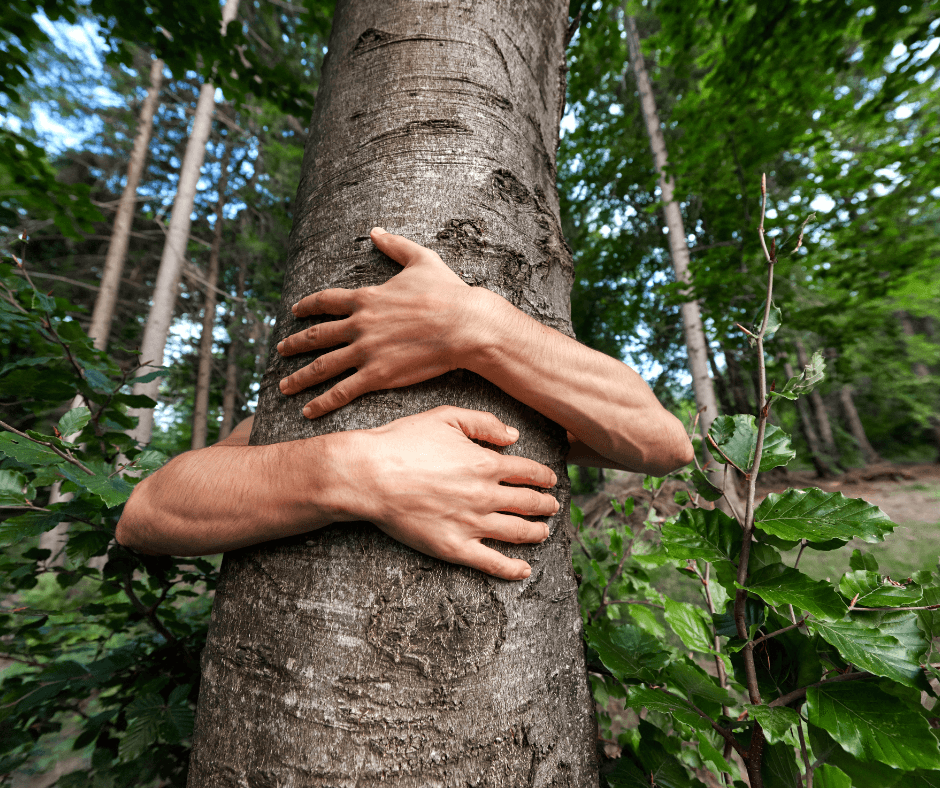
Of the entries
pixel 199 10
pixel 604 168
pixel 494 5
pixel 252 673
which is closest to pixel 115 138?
pixel 199 10

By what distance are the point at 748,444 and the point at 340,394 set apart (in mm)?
965

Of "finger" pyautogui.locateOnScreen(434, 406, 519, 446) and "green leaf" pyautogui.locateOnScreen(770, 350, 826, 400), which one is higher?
"green leaf" pyautogui.locateOnScreen(770, 350, 826, 400)

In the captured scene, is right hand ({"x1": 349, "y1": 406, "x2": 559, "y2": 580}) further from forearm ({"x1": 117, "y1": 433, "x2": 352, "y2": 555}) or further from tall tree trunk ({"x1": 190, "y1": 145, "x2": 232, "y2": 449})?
tall tree trunk ({"x1": 190, "y1": 145, "x2": 232, "y2": 449})

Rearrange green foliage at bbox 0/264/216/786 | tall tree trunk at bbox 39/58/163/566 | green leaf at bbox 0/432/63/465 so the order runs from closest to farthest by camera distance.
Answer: green leaf at bbox 0/432/63/465 → green foliage at bbox 0/264/216/786 → tall tree trunk at bbox 39/58/163/566

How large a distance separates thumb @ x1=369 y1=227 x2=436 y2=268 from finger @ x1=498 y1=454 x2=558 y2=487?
1.62 feet

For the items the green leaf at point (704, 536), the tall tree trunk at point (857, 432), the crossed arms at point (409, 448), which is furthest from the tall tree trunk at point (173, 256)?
the tall tree trunk at point (857, 432)

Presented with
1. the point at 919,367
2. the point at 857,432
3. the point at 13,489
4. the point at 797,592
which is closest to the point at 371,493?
the point at 797,592

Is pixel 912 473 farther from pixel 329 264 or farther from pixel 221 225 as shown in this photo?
pixel 221 225

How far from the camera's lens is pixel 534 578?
2.73 ft

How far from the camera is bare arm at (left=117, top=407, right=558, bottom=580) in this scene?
72 centimetres

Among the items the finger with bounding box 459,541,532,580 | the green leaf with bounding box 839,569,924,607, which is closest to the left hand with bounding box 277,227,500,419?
the finger with bounding box 459,541,532,580

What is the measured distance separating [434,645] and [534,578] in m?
0.25

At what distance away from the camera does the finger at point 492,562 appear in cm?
74

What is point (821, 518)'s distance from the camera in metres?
0.78
